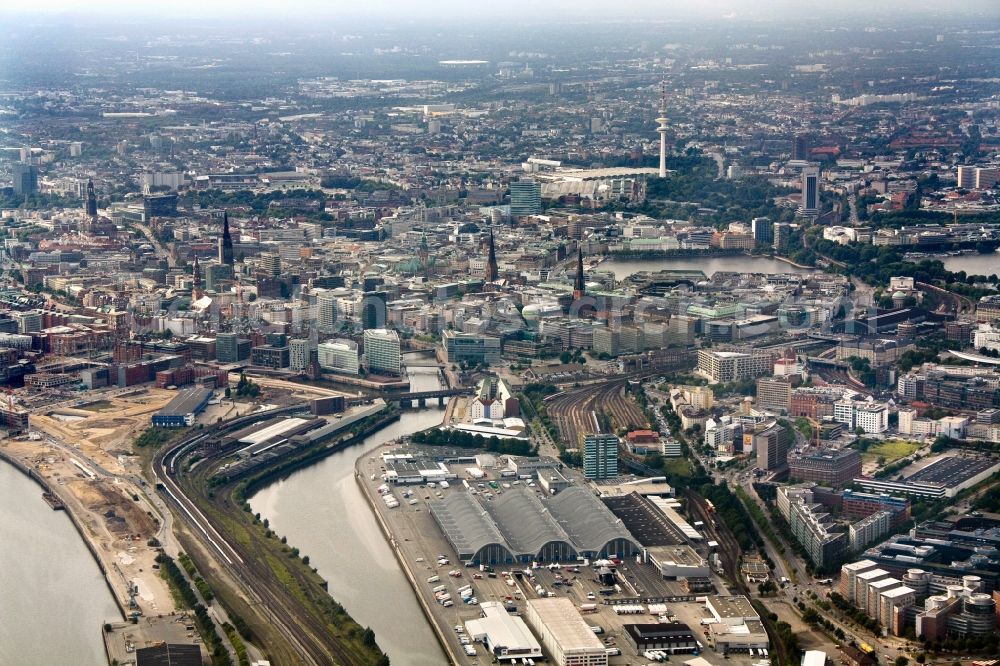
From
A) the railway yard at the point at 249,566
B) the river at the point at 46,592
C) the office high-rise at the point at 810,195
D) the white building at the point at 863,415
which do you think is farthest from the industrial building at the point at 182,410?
the office high-rise at the point at 810,195

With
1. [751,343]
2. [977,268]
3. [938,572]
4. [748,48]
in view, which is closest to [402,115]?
[748,48]

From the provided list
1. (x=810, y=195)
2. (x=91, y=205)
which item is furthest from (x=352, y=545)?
(x=810, y=195)

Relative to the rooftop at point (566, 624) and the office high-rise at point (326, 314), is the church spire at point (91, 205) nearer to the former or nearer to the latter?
the office high-rise at point (326, 314)

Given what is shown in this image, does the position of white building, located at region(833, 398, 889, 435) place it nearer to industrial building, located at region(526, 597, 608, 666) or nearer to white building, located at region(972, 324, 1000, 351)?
white building, located at region(972, 324, 1000, 351)

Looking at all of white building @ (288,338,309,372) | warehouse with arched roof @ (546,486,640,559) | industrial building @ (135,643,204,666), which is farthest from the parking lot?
white building @ (288,338,309,372)

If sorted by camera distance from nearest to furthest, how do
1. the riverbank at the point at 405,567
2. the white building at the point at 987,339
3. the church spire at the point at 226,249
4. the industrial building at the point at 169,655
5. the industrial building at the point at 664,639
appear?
the industrial building at the point at 169,655
the industrial building at the point at 664,639
the riverbank at the point at 405,567
the white building at the point at 987,339
the church spire at the point at 226,249

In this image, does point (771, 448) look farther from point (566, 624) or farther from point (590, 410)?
point (566, 624)
